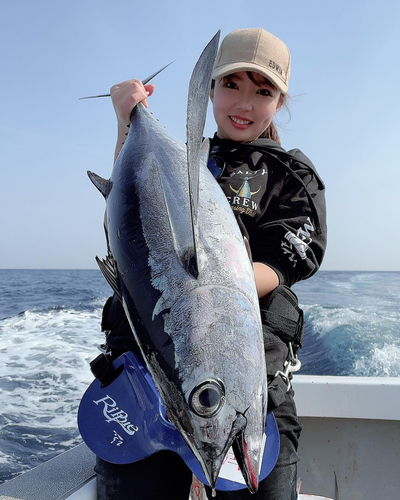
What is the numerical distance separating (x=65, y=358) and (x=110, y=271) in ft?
20.1

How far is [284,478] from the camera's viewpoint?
5.23ft

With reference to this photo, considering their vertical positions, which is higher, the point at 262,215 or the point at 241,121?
the point at 241,121

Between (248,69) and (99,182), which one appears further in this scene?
(248,69)

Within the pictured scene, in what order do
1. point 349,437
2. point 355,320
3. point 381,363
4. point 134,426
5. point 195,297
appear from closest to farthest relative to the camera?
1. point 195,297
2. point 134,426
3. point 349,437
4. point 381,363
5. point 355,320

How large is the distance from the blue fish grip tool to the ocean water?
2.64 meters

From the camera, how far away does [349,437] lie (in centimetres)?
270

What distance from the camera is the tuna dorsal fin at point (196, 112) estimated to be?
98cm

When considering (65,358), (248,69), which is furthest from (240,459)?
(65,358)

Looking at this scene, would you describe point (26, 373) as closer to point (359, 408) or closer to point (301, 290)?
point (359, 408)

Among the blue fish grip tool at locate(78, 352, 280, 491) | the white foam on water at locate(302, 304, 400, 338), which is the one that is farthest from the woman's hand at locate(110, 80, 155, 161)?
the white foam on water at locate(302, 304, 400, 338)

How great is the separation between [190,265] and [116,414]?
0.84 m

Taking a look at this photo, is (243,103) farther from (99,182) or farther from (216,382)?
(216,382)

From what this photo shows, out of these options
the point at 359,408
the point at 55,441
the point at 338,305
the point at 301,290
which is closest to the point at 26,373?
the point at 55,441

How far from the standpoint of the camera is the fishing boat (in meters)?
2.61
